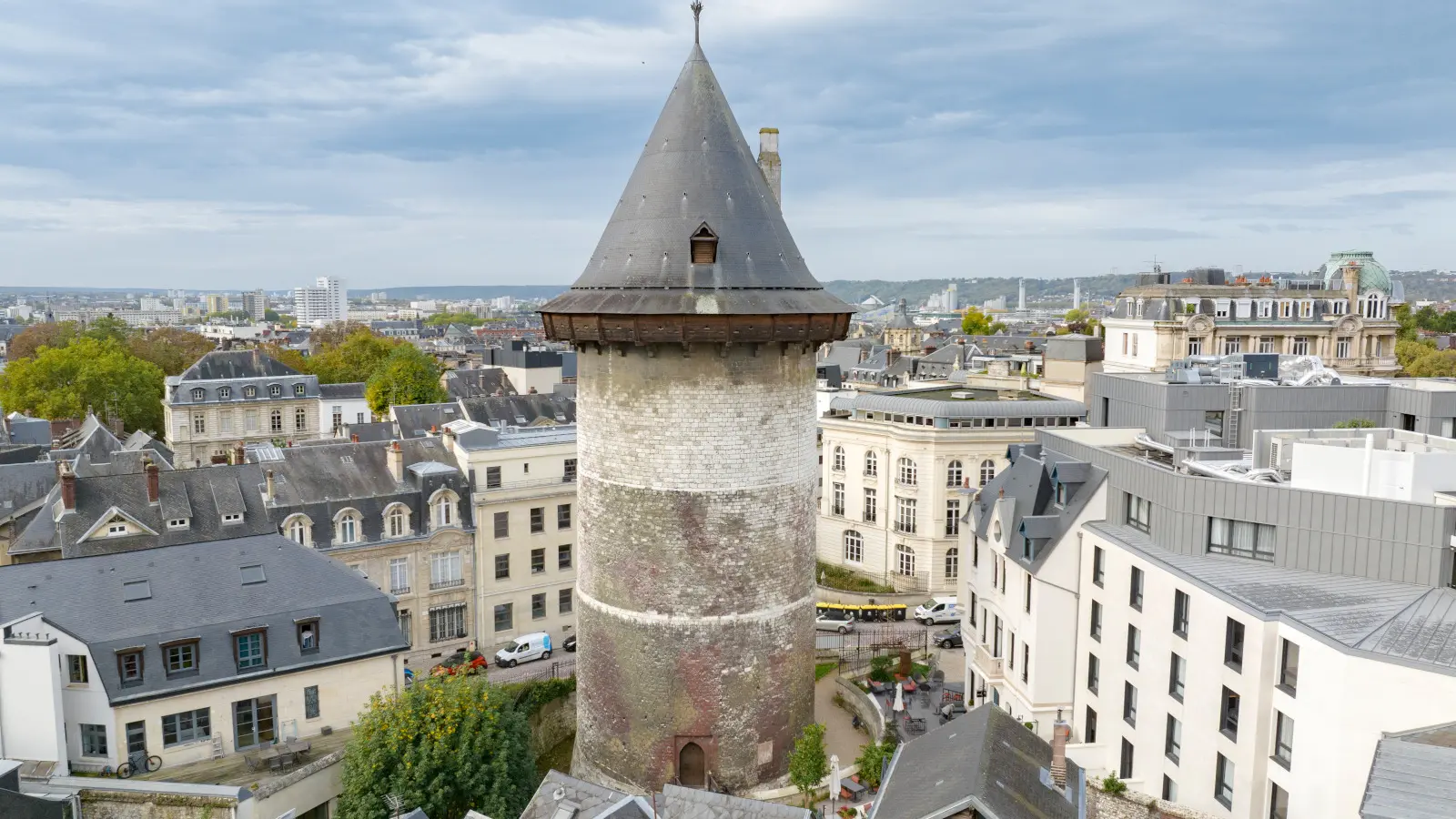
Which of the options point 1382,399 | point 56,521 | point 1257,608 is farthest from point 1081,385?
point 56,521

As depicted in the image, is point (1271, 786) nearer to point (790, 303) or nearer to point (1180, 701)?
point (1180, 701)

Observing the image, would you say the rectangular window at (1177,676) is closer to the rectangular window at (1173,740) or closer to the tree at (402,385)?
the rectangular window at (1173,740)

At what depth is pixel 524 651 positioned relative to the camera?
3866cm

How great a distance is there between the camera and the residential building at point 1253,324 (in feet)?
200

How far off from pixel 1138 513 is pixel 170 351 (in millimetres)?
106416

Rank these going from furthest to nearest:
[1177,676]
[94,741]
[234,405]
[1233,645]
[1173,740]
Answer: [234,405] < [1173,740] < [1177,676] < [94,741] < [1233,645]

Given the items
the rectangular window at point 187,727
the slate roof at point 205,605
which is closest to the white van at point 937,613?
the slate roof at point 205,605

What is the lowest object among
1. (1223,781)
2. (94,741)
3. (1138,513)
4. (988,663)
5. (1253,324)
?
(988,663)

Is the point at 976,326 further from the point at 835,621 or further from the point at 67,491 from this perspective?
the point at 67,491

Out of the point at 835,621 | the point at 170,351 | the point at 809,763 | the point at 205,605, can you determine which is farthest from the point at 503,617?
the point at 170,351

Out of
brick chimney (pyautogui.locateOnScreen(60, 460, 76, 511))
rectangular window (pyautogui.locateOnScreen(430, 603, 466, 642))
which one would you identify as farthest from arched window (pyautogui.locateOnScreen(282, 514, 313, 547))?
brick chimney (pyautogui.locateOnScreen(60, 460, 76, 511))

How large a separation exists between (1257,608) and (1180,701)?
13.5 feet

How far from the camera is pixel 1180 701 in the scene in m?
23.1

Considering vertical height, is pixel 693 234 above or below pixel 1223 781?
→ above
